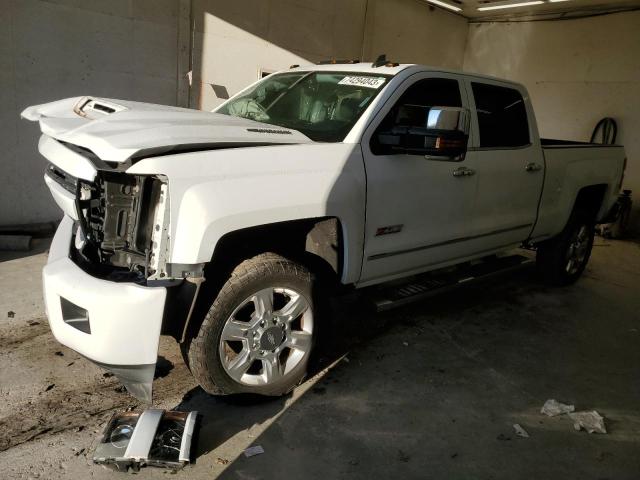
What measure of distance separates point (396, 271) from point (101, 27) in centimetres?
469

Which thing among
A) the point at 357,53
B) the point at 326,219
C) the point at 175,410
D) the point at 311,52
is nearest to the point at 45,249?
the point at 175,410

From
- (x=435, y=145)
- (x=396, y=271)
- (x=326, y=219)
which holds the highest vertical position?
(x=435, y=145)

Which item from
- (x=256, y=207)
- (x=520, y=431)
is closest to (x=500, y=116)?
(x=520, y=431)

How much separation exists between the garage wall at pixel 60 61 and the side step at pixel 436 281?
4.31 metres

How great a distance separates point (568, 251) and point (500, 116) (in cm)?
197

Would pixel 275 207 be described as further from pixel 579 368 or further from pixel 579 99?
pixel 579 99

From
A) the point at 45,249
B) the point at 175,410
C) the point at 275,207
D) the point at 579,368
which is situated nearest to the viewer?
the point at 275,207

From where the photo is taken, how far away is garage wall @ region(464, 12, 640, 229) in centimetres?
931

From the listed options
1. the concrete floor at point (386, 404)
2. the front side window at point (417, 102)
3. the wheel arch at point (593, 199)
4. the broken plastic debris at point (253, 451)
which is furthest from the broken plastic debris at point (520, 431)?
the wheel arch at point (593, 199)

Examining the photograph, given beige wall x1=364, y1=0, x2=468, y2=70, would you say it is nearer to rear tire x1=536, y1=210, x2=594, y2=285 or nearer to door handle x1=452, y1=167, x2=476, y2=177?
rear tire x1=536, y1=210, x2=594, y2=285

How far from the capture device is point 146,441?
2.42 metres

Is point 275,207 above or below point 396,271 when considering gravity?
above

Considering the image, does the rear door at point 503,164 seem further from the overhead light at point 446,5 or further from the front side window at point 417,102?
the overhead light at point 446,5

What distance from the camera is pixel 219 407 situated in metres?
2.97
